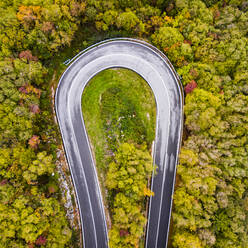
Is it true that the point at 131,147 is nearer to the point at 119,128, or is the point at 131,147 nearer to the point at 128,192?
the point at 119,128

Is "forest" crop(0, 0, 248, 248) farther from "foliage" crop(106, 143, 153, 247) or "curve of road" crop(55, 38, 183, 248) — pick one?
"curve of road" crop(55, 38, 183, 248)

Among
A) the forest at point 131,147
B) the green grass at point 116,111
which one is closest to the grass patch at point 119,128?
the green grass at point 116,111

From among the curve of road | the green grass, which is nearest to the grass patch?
the green grass

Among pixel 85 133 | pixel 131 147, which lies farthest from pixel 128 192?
pixel 85 133

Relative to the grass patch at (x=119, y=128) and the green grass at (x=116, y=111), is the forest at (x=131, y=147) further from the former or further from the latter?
the green grass at (x=116, y=111)

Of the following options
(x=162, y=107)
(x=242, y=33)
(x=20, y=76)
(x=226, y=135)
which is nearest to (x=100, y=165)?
(x=162, y=107)

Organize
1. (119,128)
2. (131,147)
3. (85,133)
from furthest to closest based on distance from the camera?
(119,128) → (85,133) → (131,147)
